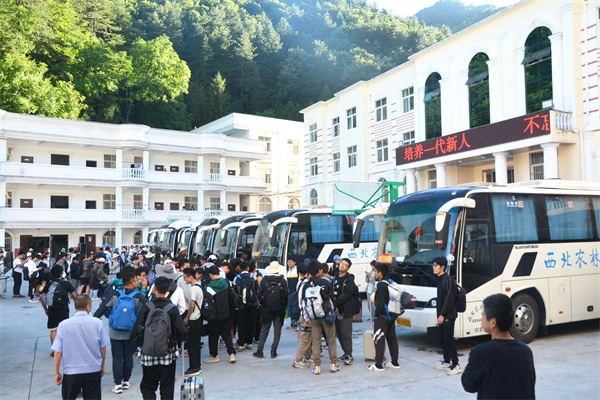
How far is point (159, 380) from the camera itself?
19.7 ft

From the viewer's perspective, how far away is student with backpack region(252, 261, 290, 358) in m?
9.03

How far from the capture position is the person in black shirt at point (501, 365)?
11.2 ft

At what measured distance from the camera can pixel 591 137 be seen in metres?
19.5

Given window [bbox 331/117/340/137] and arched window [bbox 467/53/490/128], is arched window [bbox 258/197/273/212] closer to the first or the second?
window [bbox 331/117/340/137]

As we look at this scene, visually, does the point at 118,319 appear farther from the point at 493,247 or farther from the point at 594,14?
the point at 594,14

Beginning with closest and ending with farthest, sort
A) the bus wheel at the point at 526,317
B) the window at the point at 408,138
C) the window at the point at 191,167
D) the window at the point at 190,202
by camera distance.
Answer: the bus wheel at the point at 526,317 → the window at the point at 408,138 → the window at the point at 190,202 → the window at the point at 191,167

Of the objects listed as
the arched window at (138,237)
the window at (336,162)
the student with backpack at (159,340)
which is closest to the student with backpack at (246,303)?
the student with backpack at (159,340)

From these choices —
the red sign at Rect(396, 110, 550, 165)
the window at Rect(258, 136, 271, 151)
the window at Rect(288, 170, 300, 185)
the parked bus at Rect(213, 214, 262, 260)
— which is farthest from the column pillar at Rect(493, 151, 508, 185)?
the window at Rect(288, 170, 300, 185)

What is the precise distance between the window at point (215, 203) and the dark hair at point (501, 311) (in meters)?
45.2

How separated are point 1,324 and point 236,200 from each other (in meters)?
35.9

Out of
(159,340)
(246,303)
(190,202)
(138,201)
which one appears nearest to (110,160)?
(138,201)

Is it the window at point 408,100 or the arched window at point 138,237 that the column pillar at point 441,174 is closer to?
the window at point 408,100

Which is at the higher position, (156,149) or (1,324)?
(156,149)

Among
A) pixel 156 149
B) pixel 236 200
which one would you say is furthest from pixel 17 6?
pixel 236 200
